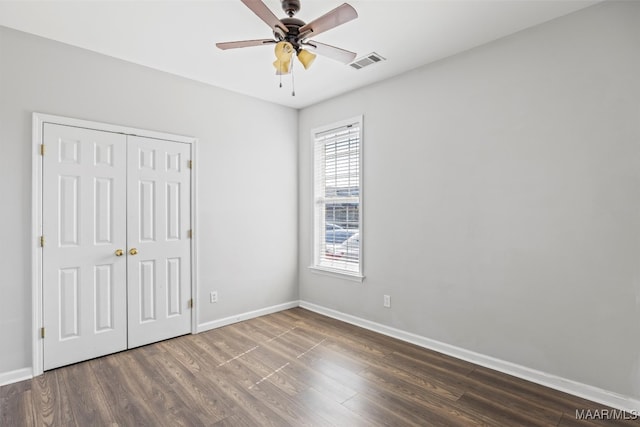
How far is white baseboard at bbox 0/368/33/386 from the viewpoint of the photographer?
2512 mm

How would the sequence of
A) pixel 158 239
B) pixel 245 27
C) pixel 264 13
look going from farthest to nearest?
pixel 158 239, pixel 245 27, pixel 264 13

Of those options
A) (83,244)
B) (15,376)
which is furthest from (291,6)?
(15,376)

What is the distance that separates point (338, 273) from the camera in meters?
4.08

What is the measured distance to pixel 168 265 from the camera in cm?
343

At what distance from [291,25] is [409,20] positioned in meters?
0.98

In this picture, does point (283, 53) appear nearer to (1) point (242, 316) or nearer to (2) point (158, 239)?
(2) point (158, 239)

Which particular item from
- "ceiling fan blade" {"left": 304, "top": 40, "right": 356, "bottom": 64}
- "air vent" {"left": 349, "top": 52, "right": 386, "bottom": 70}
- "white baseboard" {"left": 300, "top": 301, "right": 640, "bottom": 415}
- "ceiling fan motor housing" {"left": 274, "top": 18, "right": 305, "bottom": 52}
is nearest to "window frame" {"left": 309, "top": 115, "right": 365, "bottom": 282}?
"white baseboard" {"left": 300, "top": 301, "right": 640, "bottom": 415}

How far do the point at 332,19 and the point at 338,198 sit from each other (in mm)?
2404

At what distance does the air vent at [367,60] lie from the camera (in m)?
3.03

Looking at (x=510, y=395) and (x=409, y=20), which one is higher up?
(x=409, y=20)

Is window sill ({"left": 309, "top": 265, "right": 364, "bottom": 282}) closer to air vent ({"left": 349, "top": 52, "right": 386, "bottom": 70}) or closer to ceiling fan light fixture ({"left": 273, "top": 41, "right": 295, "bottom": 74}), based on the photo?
air vent ({"left": 349, "top": 52, "right": 386, "bottom": 70})

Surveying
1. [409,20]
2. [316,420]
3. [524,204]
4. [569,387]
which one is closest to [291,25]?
[409,20]

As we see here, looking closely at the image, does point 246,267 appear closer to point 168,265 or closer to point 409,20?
point 168,265

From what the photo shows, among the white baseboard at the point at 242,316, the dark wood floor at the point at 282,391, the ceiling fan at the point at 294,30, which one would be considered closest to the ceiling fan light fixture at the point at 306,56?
the ceiling fan at the point at 294,30
